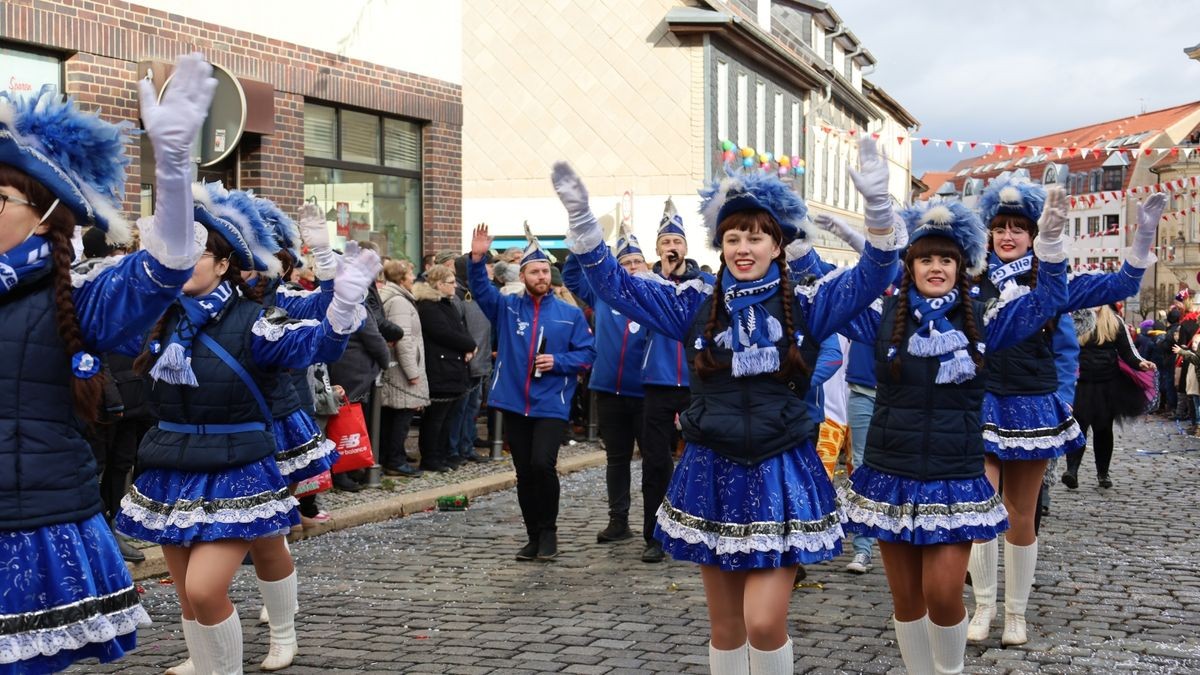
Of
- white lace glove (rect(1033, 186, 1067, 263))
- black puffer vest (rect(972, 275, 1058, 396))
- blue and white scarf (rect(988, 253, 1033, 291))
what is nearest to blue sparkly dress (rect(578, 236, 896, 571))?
white lace glove (rect(1033, 186, 1067, 263))

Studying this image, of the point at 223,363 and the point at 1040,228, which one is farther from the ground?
the point at 1040,228

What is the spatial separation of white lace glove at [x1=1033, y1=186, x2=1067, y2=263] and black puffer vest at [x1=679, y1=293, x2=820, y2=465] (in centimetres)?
135

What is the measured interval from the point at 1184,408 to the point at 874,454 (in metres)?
16.9

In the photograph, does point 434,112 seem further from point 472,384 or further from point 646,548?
point 646,548

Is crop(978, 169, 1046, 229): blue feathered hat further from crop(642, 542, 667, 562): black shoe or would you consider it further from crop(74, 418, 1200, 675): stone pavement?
crop(642, 542, 667, 562): black shoe

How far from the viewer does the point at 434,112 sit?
52.9 ft

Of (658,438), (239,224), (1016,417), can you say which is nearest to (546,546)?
(658,438)

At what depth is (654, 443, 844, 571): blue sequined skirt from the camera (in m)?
4.55

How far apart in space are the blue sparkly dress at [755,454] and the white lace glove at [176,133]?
154 centimetres

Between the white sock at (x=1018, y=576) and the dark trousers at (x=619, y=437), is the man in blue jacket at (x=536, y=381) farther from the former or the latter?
the white sock at (x=1018, y=576)

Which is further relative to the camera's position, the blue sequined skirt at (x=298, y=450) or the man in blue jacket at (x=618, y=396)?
the man in blue jacket at (x=618, y=396)

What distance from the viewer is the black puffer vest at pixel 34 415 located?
11.5 ft

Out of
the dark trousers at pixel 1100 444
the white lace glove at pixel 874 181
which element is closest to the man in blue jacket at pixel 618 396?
the white lace glove at pixel 874 181

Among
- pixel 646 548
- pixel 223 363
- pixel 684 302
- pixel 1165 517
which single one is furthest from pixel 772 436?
pixel 1165 517
